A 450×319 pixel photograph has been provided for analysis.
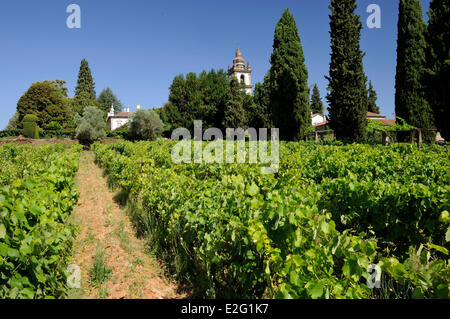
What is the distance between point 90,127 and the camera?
32875 mm

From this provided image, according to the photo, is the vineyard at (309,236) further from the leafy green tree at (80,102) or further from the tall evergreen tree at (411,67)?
the leafy green tree at (80,102)

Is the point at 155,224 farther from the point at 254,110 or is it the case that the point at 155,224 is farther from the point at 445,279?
the point at 254,110

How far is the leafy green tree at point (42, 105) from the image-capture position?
46844 mm

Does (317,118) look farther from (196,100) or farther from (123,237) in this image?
(123,237)

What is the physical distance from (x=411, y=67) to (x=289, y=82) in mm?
8488

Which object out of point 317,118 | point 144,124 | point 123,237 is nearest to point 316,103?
point 317,118

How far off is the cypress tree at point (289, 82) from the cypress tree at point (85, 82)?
54.5 metres

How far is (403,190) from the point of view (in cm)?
318

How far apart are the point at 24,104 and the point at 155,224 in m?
55.1

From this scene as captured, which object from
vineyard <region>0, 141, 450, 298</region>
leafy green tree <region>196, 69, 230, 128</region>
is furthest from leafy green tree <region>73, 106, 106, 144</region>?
vineyard <region>0, 141, 450, 298</region>

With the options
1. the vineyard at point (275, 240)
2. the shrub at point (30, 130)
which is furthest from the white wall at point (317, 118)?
the vineyard at point (275, 240)

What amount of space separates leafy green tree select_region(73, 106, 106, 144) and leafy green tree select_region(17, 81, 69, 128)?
1788 cm
